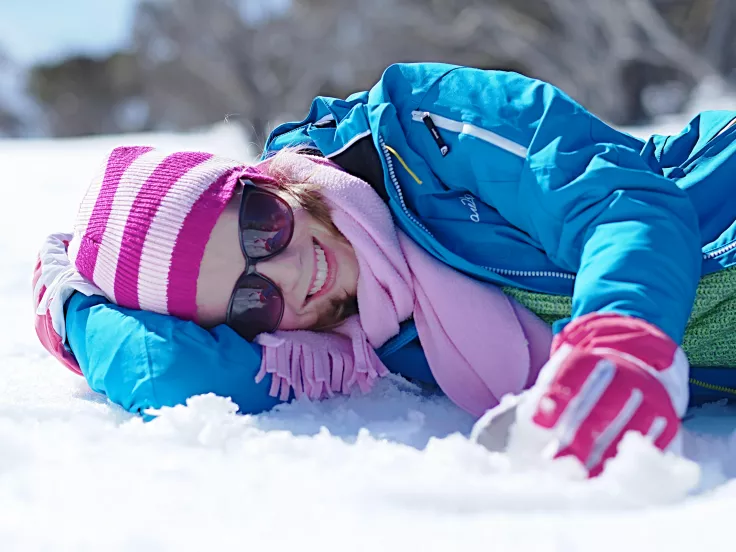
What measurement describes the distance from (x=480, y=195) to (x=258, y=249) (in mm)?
353

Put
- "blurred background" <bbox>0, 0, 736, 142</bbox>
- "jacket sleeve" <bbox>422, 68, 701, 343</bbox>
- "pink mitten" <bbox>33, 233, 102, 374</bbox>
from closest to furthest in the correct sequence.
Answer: "jacket sleeve" <bbox>422, 68, 701, 343</bbox> → "pink mitten" <bbox>33, 233, 102, 374</bbox> → "blurred background" <bbox>0, 0, 736, 142</bbox>

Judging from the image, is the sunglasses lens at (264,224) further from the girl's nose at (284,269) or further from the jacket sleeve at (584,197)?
the jacket sleeve at (584,197)

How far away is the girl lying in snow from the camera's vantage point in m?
1.11

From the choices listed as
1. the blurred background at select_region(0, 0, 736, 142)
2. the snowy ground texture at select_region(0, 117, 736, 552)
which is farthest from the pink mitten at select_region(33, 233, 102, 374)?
the blurred background at select_region(0, 0, 736, 142)

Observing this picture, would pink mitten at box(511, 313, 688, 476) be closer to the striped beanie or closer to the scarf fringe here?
the scarf fringe

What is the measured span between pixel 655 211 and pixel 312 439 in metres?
0.50

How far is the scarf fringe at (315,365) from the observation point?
1179 mm

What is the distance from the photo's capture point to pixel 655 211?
3.03ft

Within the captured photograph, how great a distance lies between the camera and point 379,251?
1.20 m

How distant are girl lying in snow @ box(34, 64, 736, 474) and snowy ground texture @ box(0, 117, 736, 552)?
108 mm

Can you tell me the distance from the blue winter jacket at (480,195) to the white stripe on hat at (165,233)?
Result: 4cm

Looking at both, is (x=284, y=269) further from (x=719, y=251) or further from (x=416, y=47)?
(x=416, y=47)

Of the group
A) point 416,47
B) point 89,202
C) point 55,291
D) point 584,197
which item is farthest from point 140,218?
point 416,47

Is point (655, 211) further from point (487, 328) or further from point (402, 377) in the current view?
point (402, 377)
